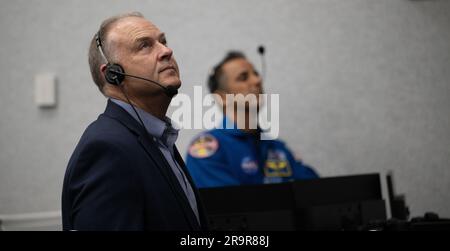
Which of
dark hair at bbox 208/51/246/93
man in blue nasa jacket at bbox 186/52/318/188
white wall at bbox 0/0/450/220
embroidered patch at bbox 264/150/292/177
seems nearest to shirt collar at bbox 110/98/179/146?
man in blue nasa jacket at bbox 186/52/318/188

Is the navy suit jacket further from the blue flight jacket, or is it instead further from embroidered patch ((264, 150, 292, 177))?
embroidered patch ((264, 150, 292, 177))

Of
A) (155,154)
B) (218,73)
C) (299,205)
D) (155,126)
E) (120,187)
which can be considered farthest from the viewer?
(218,73)

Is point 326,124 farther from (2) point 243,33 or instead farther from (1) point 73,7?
(1) point 73,7

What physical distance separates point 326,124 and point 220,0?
789 mm

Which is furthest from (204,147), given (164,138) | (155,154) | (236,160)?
(155,154)

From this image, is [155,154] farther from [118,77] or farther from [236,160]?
[236,160]

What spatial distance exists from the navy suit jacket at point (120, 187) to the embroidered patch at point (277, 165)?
1040 millimetres

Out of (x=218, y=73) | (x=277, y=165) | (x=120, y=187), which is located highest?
(x=218, y=73)

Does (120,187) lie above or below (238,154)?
below

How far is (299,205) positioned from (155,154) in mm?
492

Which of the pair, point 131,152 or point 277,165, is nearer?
point 131,152

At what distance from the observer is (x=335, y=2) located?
246 centimetres

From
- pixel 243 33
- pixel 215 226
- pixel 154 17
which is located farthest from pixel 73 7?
pixel 215 226

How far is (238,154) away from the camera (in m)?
1.95
